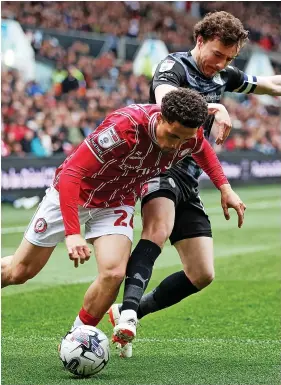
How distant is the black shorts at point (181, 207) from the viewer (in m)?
6.27

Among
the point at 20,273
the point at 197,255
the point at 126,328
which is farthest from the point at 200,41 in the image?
the point at 126,328

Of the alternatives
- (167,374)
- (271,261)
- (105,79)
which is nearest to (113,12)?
(105,79)

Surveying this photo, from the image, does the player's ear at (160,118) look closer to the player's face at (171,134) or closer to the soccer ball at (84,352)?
the player's face at (171,134)

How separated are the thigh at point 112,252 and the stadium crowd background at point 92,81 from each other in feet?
38.1

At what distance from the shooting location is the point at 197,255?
648 cm

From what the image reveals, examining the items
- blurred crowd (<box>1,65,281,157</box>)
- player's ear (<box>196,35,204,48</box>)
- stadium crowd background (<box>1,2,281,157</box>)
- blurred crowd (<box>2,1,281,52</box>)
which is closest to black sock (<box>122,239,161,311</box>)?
player's ear (<box>196,35,204,48</box>)

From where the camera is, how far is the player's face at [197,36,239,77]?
611 centimetres

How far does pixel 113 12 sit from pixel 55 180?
21.8 meters

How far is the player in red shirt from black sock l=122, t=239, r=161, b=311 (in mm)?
73

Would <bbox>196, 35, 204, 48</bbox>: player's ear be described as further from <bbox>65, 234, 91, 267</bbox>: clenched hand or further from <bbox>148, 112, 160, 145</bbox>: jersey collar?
<bbox>65, 234, 91, 267</bbox>: clenched hand

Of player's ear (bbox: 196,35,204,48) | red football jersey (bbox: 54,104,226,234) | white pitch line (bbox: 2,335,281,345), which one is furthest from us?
white pitch line (bbox: 2,335,281,345)

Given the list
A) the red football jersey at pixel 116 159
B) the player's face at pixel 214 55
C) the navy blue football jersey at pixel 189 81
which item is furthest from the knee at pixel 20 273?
the player's face at pixel 214 55

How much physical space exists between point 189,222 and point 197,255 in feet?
0.83

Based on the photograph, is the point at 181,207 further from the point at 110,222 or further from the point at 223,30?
the point at 223,30
